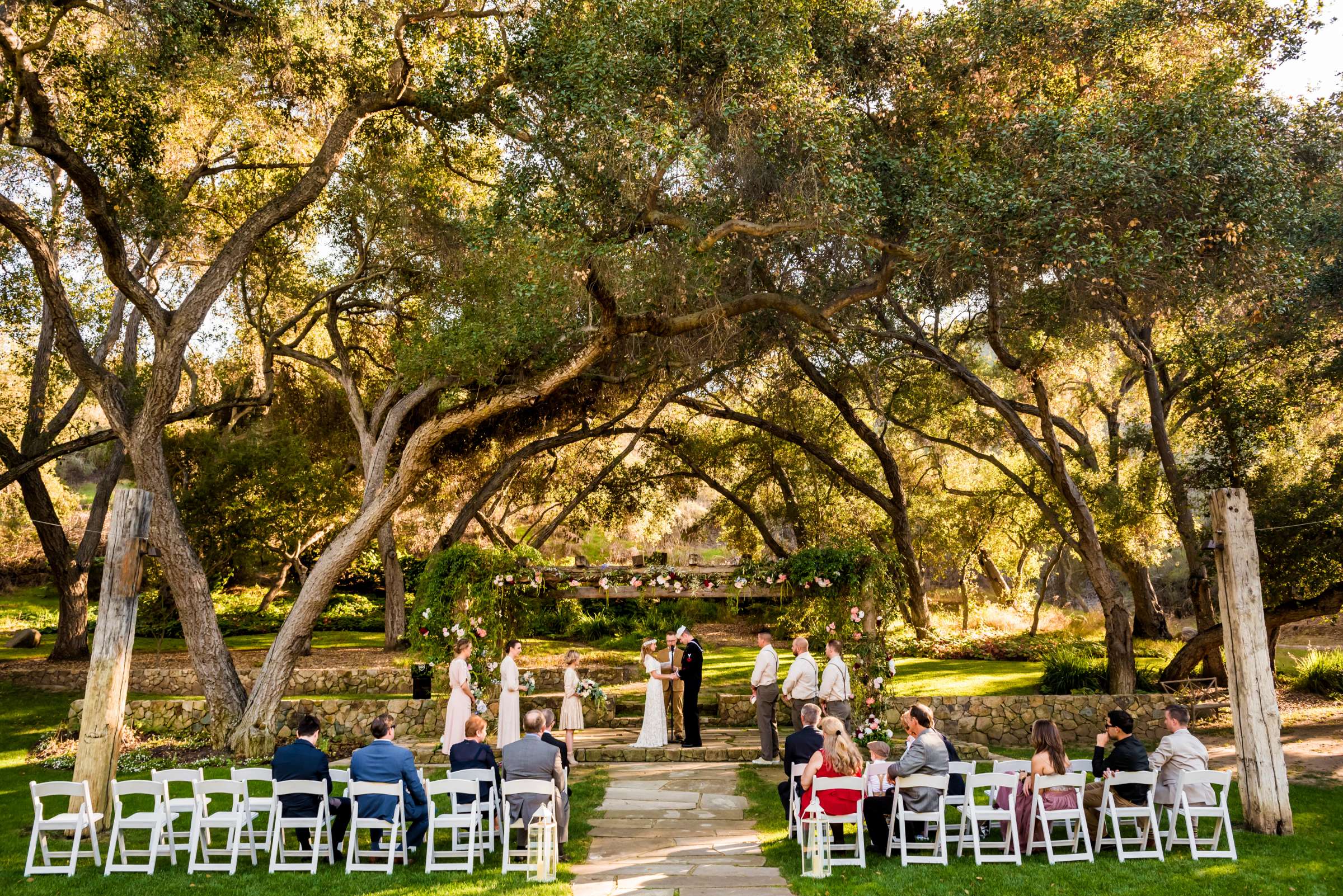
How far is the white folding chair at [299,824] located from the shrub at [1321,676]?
55.2 feet

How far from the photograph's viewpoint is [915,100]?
13.4 metres

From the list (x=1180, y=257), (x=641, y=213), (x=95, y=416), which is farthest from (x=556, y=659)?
(x=95, y=416)

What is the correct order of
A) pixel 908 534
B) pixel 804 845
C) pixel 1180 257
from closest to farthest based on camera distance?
1. pixel 804 845
2. pixel 1180 257
3. pixel 908 534

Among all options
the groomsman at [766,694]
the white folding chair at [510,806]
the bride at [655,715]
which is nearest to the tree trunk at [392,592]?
the bride at [655,715]

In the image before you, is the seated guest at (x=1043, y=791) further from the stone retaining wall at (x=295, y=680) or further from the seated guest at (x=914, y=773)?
the stone retaining wall at (x=295, y=680)

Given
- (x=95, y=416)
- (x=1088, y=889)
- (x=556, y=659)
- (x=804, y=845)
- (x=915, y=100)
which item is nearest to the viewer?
(x=1088, y=889)

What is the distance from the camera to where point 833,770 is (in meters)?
6.98

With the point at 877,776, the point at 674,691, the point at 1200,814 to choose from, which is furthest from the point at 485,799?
the point at 1200,814

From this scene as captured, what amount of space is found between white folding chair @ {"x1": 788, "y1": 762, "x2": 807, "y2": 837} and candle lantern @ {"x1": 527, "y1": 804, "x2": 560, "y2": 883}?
6.40ft

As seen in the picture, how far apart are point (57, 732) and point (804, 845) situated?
11.0 meters

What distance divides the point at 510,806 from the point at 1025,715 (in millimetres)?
9009

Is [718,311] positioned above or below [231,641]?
above

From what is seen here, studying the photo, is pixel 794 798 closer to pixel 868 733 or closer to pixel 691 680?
pixel 691 680

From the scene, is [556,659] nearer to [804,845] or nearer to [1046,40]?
[804,845]
